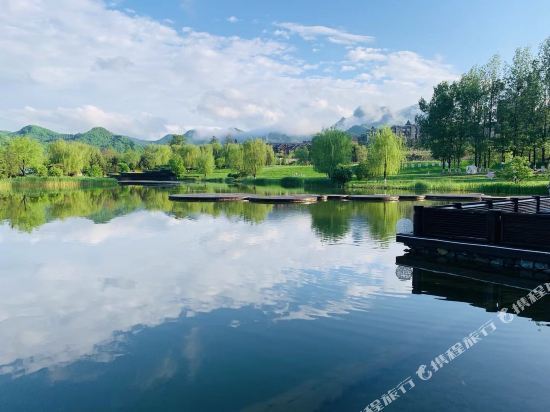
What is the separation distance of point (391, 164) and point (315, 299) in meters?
56.8

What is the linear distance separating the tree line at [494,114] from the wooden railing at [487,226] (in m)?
53.7

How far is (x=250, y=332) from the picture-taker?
9.45 m

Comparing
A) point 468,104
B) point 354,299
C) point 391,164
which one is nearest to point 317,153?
point 391,164

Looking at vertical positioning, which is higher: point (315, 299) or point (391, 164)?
point (391, 164)

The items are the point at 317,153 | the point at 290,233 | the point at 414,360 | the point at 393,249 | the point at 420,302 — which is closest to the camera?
the point at 414,360

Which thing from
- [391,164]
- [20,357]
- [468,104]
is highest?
[468,104]

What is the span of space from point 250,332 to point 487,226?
1051cm

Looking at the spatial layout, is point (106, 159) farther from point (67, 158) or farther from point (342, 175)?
point (342, 175)

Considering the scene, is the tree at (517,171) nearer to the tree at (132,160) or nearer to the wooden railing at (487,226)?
the wooden railing at (487,226)

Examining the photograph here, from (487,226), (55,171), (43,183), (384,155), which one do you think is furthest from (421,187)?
(55,171)

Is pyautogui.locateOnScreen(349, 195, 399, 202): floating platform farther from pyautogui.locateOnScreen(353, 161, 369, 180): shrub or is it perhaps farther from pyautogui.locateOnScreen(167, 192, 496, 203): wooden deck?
pyautogui.locateOnScreen(353, 161, 369, 180): shrub

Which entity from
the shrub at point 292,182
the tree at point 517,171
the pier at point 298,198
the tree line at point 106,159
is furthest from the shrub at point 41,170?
the tree at point 517,171

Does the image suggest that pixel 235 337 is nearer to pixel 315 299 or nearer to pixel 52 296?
pixel 315 299

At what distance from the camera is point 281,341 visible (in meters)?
8.96
